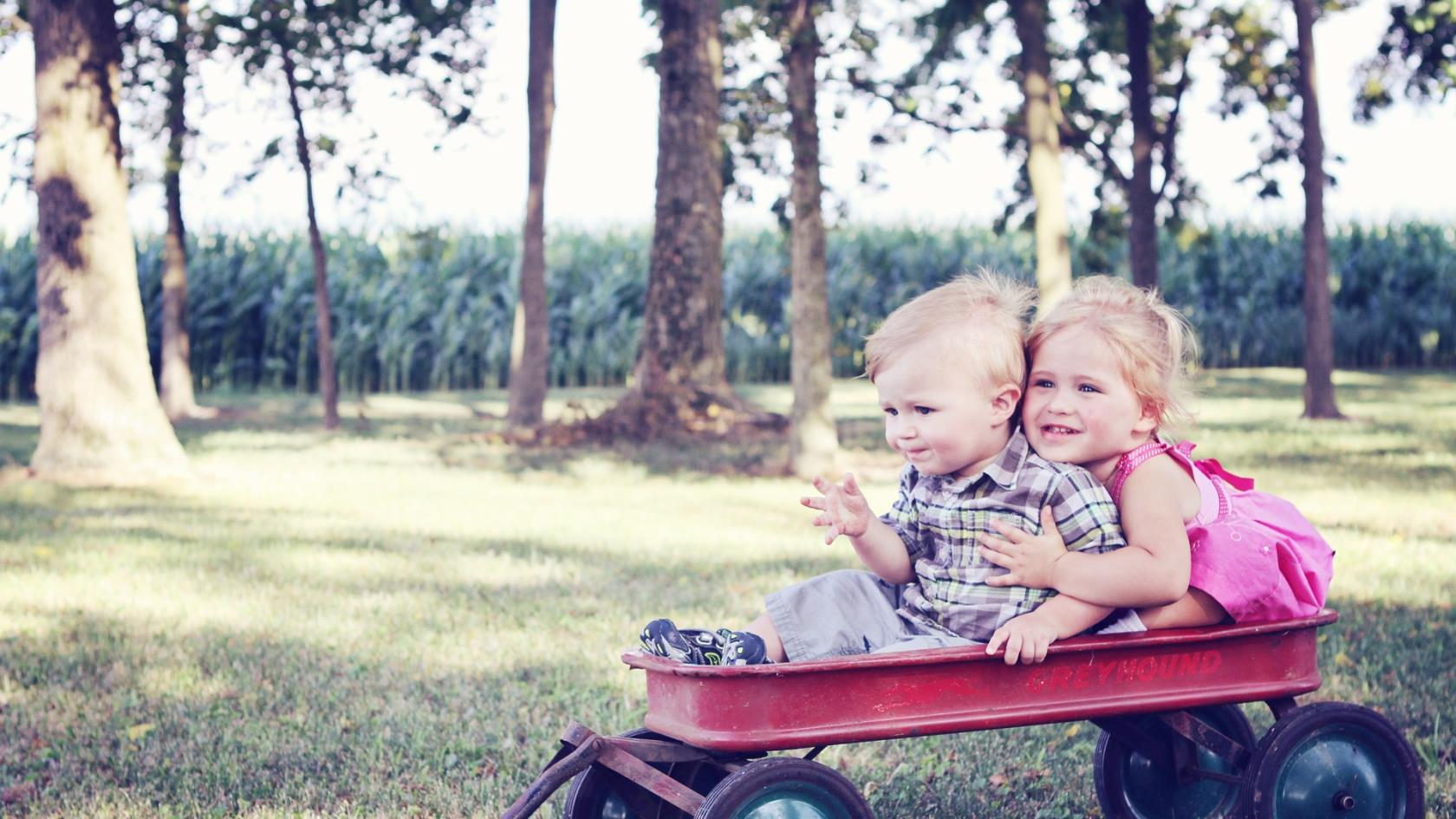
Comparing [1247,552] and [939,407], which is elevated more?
[939,407]

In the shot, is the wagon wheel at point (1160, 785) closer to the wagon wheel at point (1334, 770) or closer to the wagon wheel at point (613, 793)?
the wagon wheel at point (1334, 770)

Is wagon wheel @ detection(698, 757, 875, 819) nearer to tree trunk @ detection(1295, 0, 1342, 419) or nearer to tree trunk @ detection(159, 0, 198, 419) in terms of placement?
tree trunk @ detection(1295, 0, 1342, 419)

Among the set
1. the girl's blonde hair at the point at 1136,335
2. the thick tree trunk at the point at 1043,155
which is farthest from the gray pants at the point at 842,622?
the thick tree trunk at the point at 1043,155

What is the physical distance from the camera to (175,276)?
16.6 metres

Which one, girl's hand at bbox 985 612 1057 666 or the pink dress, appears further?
the pink dress

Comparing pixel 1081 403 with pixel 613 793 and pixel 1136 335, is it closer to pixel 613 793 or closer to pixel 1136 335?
pixel 1136 335

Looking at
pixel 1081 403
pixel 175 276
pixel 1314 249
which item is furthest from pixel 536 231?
pixel 1081 403

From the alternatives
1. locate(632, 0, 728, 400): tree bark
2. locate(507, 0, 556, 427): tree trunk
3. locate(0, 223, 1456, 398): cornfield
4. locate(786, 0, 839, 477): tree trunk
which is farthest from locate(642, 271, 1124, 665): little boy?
locate(0, 223, 1456, 398): cornfield

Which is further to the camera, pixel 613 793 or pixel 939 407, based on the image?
pixel 613 793

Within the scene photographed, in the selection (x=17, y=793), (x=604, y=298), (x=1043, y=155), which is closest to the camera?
(x=17, y=793)

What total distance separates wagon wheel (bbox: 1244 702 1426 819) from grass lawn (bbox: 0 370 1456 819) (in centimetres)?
38

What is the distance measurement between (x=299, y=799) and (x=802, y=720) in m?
1.60

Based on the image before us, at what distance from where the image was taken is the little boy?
3045 mm

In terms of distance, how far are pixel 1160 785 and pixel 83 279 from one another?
8.67 m
